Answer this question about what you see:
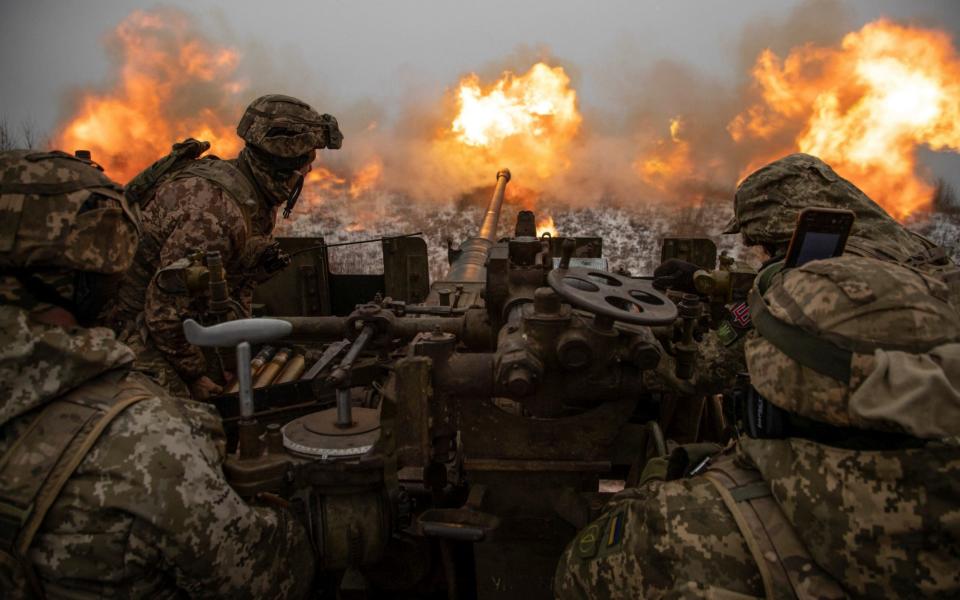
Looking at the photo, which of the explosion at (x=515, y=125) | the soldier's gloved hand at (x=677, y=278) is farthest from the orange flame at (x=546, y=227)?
the soldier's gloved hand at (x=677, y=278)

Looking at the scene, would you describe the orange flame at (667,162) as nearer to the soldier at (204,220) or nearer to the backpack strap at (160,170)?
the soldier at (204,220)

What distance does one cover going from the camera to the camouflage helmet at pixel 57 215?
1979mm

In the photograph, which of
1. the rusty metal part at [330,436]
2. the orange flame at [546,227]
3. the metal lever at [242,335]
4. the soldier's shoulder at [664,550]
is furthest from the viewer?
the orange flame at [546,227]

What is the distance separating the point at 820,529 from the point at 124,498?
77.9 inches

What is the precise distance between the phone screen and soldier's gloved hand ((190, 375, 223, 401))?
3971 millimetres

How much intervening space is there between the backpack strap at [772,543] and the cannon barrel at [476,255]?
4.16 meters

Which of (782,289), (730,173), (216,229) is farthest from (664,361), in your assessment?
Answer: (730,173)

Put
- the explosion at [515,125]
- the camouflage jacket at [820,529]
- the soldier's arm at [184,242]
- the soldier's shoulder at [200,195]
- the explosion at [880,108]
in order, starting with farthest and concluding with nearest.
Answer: the explosion at [515,125]
the explosion at [880,108]
the soldier's shoulder at [200,195]
the soldier's arm at [184,242]
the camouflage jacket at [820,529]

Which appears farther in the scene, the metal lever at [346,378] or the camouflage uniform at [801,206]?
the camouflage uniform at [801,206]

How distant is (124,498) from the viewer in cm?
193

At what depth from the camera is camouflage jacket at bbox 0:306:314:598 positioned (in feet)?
6.30

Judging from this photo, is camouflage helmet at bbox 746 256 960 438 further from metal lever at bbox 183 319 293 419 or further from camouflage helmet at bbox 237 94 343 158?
camouflage helmet at bbox 237 94 343 158

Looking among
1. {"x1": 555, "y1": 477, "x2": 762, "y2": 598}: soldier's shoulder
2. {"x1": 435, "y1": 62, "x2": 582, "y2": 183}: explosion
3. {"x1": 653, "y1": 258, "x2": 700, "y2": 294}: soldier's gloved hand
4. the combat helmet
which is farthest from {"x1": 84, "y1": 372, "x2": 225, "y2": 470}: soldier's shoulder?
{"x1": 435, "y1": 62, "x2": 582, "y2": 183}: explosion

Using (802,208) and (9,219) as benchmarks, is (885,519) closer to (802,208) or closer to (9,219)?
(9,219)
